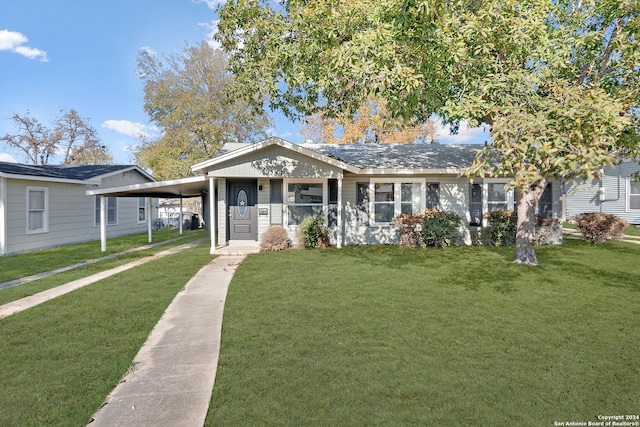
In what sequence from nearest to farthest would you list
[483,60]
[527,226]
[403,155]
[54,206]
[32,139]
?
[483,60], [527,226], [54,206], [403,155], [32,139]

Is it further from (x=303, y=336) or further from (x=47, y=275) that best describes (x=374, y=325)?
(x=47, y=275)

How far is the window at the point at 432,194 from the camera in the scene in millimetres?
12000

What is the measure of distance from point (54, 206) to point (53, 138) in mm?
25499

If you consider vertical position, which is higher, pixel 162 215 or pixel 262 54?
pixel 262 54

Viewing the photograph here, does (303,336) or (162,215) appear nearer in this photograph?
(303,336)

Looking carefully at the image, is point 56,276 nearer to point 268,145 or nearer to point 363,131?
point 268,145

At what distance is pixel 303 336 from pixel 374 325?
99cm

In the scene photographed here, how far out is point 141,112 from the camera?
26.5m

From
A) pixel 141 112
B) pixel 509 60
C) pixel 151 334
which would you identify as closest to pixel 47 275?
pixel 151 334

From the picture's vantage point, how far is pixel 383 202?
12.0 m

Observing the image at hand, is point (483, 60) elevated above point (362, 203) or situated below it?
above

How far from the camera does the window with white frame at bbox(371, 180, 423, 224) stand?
39.1 ft

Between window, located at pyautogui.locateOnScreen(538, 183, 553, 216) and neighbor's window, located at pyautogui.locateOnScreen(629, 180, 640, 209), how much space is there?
957 centimetres

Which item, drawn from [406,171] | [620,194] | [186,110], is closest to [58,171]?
[186,110]
